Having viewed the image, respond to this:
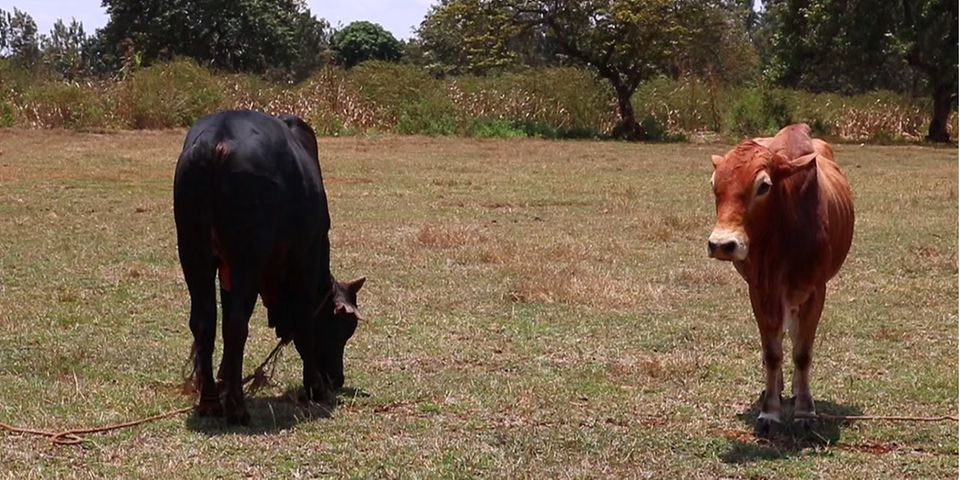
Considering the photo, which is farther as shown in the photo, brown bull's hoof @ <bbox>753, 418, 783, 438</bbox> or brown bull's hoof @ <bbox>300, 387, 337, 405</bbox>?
brown bull's hoof @ <bbox>300, 387, 337, 405</bbox>

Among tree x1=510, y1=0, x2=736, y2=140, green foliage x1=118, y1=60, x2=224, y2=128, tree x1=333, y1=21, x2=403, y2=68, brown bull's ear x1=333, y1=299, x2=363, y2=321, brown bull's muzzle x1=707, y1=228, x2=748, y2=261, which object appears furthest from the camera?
tree x1=333, y1=21, x2=403, y2=68

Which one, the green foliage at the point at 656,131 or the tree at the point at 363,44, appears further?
the tree at the point at 363,44

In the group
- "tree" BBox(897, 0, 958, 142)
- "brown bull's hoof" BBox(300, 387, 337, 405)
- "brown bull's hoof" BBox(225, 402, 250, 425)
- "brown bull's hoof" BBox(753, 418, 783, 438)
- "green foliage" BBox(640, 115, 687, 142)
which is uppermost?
"tree" BBox(897, 0, 958, 142)

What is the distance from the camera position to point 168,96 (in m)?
29.4

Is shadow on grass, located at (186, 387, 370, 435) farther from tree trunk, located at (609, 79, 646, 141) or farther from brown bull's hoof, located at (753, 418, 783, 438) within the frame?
tree trunk, located at (609, 79, 646, 141)

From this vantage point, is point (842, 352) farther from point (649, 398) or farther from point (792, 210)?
point (792, 210)

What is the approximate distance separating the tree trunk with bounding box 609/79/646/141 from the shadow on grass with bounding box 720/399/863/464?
27.4m

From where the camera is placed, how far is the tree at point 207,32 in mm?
47375

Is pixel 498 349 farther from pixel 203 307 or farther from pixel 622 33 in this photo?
pixel 622 33

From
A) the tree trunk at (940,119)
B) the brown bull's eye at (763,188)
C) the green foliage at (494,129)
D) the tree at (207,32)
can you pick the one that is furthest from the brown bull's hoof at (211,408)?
the tree at (207,32)

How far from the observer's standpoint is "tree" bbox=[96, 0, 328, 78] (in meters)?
47.4

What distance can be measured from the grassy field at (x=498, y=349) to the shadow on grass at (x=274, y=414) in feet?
0.08

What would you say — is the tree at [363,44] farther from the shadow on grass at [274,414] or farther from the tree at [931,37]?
the shadow on grass at [274,414]

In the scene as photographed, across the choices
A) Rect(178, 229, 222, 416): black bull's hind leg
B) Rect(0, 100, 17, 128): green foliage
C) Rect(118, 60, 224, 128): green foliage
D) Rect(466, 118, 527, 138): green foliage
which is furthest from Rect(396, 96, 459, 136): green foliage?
Rect(178, 229, 222, 416): black bull's hind leg
